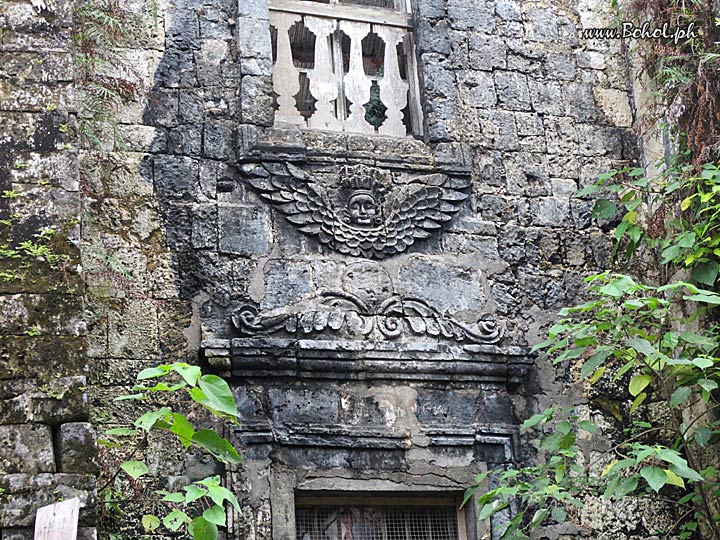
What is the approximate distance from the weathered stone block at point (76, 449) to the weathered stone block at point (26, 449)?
0.03 metres

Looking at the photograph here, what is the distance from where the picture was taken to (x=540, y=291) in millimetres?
6043

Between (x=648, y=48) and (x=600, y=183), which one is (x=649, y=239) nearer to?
(x=600, y=183)

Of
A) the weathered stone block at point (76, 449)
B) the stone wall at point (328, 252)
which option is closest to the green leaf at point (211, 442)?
the weathered stone block at point (76, 449)

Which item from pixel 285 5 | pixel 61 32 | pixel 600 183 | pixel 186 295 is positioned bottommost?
pixel 186 295

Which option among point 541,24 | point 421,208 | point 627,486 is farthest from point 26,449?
point 541,24

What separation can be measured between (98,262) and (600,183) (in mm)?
2439

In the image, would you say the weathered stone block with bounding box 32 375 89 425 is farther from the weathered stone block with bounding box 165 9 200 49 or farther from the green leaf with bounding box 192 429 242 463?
the weathered stone block with bounding box 165 9 200 49

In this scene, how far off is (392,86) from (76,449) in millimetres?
2925

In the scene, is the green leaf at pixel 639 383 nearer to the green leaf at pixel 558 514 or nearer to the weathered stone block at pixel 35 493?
the green leaf at pixel 558 514

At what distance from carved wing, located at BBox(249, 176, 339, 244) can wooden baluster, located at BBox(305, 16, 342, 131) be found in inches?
17.9

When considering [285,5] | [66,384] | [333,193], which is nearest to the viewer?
[66,384]

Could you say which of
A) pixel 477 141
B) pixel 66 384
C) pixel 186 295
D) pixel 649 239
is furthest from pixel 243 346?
pixel 649 239

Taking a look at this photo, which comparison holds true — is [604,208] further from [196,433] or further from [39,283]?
[39,283]

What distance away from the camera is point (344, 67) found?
633 cm
